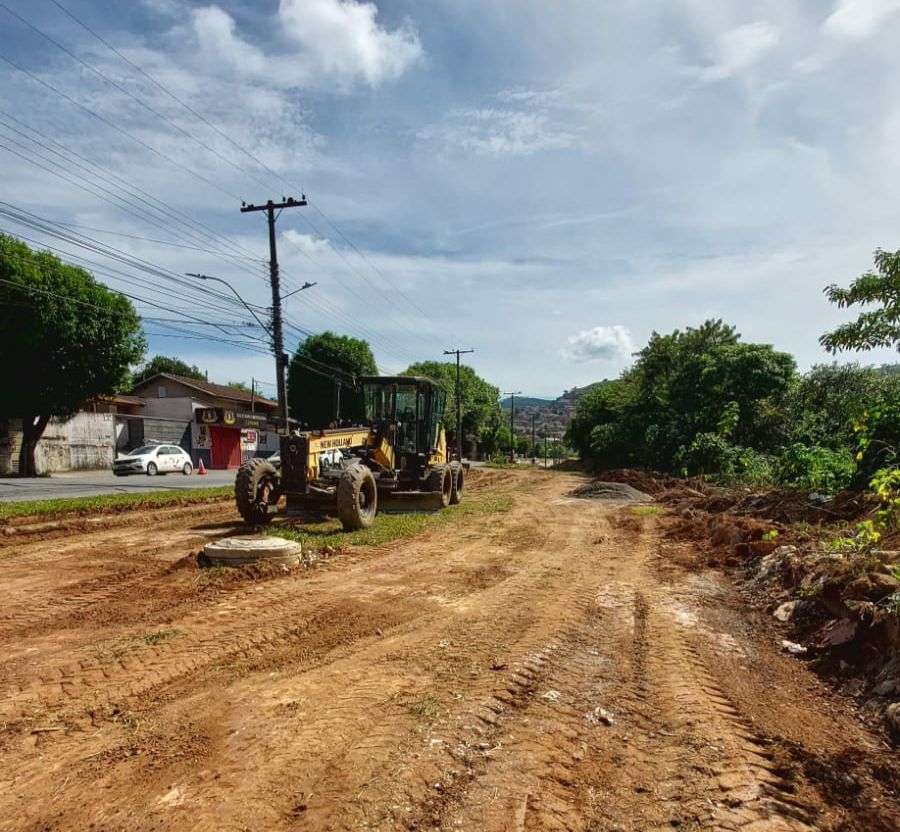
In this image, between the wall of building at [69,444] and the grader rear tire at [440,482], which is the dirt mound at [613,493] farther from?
the wall of building at [69,444]

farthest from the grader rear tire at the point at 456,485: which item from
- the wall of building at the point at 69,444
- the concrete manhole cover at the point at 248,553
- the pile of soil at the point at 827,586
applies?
the wall of building at the point at 69,444

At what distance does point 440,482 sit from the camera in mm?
14664

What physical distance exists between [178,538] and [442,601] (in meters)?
5.63

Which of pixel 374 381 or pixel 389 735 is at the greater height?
pixel 374 381

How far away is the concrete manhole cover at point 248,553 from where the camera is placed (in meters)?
7.76

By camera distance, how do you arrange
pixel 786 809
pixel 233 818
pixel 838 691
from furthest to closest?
pixel 838 691, pixel 786 809, pixel 233 818

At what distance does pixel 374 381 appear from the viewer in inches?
549

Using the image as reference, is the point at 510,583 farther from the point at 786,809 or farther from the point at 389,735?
the point at 786,809

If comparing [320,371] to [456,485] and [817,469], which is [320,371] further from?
[817,469]

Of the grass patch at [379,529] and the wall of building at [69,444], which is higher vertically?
the wall of building at [69,444]

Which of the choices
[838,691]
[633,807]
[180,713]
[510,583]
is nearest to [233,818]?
[180,713]

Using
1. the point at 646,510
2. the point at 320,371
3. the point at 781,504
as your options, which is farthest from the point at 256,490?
the point at 320,371

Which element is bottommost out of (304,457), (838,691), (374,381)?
(838,691)

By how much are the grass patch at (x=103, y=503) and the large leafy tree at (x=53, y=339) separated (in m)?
11.0
